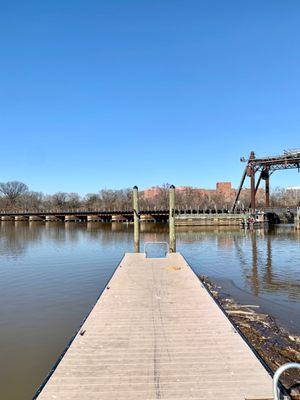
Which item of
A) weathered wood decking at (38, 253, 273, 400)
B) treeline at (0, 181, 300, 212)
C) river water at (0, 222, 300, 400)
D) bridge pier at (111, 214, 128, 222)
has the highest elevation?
treeline at (0, 181, 300, 212)

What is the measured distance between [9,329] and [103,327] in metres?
3.75

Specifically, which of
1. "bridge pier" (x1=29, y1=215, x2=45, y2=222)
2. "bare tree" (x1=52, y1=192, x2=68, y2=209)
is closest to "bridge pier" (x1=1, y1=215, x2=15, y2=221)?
"bridge pier" (x1=29, y1=215, x2=45, y2=222)

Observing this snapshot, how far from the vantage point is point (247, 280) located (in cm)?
1712

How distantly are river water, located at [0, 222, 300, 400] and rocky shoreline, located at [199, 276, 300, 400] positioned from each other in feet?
2.25

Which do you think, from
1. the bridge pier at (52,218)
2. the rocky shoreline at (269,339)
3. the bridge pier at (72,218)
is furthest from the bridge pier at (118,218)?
the rocky shoreline at (269,339)

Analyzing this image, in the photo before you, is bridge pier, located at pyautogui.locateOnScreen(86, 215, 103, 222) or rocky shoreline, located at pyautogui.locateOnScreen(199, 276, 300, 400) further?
bridge pier, located at pyautogui.locateOnScreen(86, 215, 103, 222)

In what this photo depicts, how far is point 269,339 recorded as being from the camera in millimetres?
9109

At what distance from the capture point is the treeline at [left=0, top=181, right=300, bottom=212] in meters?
118

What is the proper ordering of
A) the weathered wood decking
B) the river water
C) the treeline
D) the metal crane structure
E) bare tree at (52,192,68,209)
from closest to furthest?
the weathered wood decking → the river water → the metal crane structure → the treeline → bare tree at (52,192,68,209)

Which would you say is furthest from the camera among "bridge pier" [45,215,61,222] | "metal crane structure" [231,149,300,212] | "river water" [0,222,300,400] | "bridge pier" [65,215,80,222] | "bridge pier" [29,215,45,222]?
"bridge pier" [29,215,45,222]

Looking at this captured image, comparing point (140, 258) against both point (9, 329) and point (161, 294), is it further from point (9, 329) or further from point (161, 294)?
point (9, 329)

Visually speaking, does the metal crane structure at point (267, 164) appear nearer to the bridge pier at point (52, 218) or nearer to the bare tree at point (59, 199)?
the bridge pier at point (52, 218)

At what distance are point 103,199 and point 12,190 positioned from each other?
3554cm

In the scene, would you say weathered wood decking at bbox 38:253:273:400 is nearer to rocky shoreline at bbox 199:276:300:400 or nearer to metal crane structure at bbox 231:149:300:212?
rocky shoreline at bbox 199:276:300:400
